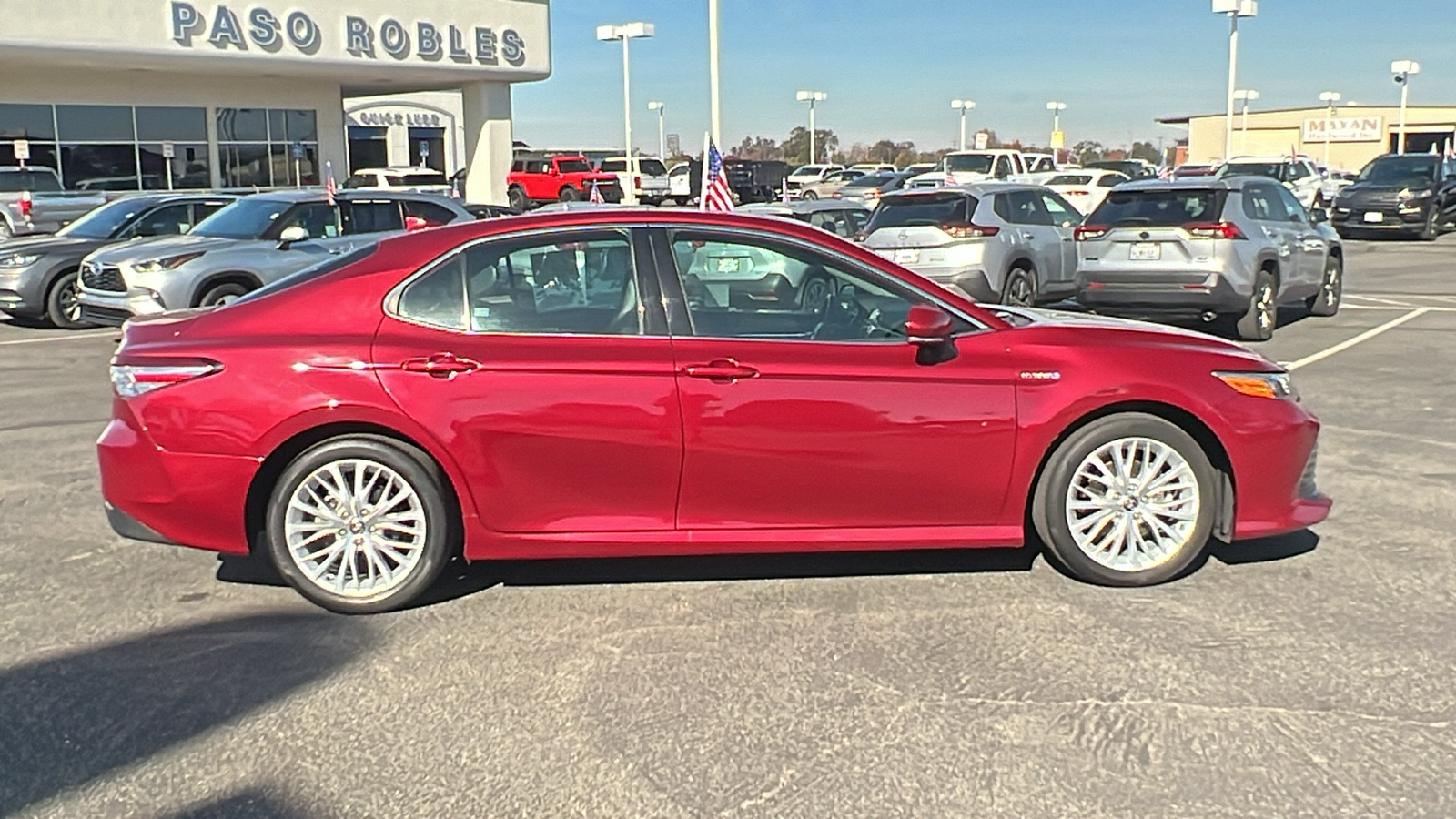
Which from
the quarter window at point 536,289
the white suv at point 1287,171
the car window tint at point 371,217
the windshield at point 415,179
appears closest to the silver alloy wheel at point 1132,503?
the quarter window at point 536,289

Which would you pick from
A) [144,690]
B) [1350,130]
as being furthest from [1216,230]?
[1350,130]

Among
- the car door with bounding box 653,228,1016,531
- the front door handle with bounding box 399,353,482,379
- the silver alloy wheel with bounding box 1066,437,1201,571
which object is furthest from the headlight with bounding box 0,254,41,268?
the silver alloy wheel with bounding box 1066,437,1201,571

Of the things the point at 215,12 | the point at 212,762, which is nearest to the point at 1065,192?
the point at 215,12

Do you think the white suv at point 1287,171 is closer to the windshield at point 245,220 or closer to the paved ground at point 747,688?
the windshield at point 245,220

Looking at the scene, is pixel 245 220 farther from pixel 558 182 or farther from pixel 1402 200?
pixel 558 182

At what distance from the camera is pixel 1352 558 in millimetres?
5586

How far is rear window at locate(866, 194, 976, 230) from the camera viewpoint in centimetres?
1321

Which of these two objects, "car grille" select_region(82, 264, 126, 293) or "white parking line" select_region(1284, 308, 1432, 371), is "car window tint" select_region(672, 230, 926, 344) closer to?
"white parking line" select_region(1284, 308, 1432, 371)

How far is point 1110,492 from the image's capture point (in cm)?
513

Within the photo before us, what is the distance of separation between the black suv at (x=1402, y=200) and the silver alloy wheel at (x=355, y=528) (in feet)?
93.4

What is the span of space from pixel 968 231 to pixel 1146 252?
1.69 metres

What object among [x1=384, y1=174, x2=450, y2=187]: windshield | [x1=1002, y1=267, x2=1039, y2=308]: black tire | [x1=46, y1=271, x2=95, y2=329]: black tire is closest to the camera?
[x1=1002, y1=267, x2=1039, y2=308]: black tire

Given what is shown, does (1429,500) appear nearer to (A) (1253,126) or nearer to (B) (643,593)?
(B) (643,593)

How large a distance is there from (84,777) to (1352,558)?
4.85m
